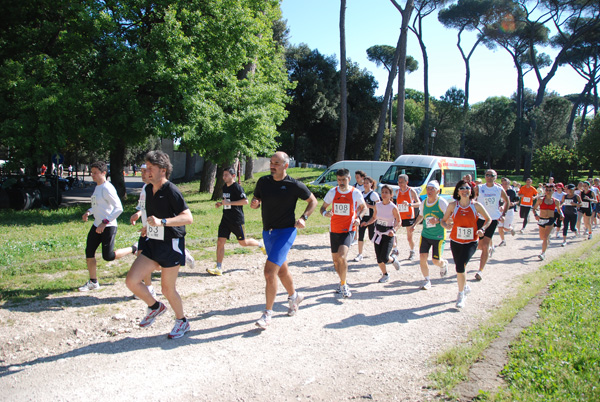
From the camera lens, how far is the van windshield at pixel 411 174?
16.2 meters

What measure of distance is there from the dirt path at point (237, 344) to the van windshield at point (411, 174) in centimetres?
932

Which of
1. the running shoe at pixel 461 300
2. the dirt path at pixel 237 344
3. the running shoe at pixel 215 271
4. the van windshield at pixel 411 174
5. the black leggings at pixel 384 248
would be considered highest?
the van windshield at pixel 411 174

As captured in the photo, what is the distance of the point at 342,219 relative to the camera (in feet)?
20.4

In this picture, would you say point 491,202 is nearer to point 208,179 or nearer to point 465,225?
point 465,225

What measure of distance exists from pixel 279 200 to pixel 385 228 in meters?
2.89

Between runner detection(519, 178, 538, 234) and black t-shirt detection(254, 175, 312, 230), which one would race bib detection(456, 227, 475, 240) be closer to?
black t-shirt detection(254, 175, 312, 230)

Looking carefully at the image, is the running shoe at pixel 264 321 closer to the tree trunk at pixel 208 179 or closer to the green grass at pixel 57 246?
the green grass at pixel 57 246

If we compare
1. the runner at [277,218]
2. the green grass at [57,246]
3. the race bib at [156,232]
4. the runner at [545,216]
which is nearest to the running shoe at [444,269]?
the runner at [277,218]

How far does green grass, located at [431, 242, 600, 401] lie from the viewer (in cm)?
331

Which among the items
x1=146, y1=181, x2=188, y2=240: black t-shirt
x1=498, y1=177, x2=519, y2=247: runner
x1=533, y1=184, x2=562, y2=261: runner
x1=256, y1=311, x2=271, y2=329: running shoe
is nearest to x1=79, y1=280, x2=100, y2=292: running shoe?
x1=146, y1=181, x2=188, y2=240: black t-shirt

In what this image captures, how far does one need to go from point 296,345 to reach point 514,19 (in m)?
50.3

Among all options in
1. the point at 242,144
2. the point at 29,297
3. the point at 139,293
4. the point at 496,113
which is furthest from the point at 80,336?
the point at 496,113

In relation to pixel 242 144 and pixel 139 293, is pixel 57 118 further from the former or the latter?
pixel 139 293

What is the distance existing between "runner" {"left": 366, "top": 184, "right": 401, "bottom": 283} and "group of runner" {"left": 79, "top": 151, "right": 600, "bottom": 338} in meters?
0.02
